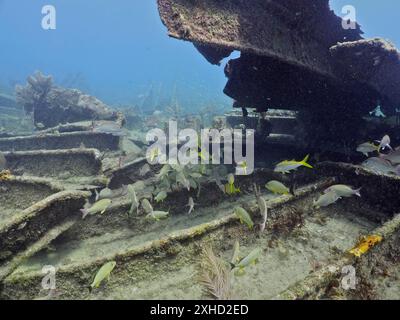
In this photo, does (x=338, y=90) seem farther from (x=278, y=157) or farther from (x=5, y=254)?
(x=5, y=254)

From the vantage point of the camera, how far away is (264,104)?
8.55 meters

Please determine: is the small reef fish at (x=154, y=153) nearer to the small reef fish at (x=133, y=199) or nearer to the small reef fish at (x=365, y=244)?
the small reef fish at (x=133, y=199)

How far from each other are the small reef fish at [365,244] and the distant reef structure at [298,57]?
3558 mm

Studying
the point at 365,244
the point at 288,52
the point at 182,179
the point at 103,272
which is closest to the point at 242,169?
the point at 182,179

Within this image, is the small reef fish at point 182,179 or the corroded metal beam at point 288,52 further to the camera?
the small reef fish at point 182,179

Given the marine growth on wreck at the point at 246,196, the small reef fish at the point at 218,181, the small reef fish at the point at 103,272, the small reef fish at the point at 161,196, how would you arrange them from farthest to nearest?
the small reef fish at the point at 218,181, the small reef fish at the point at 161,196, the marine growth on wreck at the point at 246,196, the small reef fish at the point at 103,272

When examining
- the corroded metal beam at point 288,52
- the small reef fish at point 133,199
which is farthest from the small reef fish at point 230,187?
the corroded metal beam at point 288,52

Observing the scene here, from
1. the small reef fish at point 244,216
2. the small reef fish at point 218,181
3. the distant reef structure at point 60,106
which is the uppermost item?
the distant reef structure at point 60,106

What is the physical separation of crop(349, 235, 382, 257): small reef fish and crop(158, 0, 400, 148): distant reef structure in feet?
11.7

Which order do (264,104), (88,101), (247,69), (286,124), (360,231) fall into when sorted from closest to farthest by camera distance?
(360,231) < (247,69) < (264,104) < (286,124) < (88,101)

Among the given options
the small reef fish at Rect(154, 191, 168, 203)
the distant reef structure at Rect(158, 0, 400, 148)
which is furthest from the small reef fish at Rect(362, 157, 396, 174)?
the small reef fish at Rect(154, 191, 168, 203)

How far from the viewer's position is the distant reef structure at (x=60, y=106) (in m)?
14.6

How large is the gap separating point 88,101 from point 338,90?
38.0 feet

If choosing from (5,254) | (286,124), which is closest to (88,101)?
(286,124)
